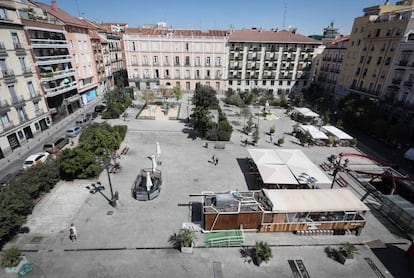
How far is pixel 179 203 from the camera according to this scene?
18266 mm

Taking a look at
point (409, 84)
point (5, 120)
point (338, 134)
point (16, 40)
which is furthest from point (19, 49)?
point (409, 84)

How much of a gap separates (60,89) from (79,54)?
1064 centimetres

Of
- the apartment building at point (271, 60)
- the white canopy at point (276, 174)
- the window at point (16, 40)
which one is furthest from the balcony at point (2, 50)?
the apartment building at point (271, 60)

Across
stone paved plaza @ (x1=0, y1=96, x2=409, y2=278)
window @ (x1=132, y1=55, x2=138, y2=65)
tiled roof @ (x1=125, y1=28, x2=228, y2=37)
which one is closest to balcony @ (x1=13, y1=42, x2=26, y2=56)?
stone paved plaza @ (x1=0, y1=96, x2=409, y2=278)

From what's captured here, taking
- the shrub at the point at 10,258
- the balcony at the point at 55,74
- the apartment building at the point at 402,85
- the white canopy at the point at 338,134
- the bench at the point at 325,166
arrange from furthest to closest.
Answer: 1. the apartment building at the point at 402,85
2. the balcony at the point at 55,74
3. the white canopy at the point at 338,134
4. the bench at the point at 325,166
5. the shrub at the point at 10,258

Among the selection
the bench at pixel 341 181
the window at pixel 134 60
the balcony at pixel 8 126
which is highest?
the window at pixel 134 60

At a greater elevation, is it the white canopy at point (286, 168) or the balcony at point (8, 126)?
the balcony at point (8, 126)

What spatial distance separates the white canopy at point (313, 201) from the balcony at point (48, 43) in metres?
37.9

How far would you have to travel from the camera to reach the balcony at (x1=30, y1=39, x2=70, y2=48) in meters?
30.9

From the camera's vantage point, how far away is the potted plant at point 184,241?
1376 centimetres

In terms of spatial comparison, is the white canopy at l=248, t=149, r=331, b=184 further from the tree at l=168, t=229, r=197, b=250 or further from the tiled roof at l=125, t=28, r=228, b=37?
the tiled roof at l=125, t=28, r=228, b=37

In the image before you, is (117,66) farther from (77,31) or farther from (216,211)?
(216,211)

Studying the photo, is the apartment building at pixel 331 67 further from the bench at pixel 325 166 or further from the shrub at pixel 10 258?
the shrub at pixel 10 258

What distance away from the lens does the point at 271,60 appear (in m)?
55.8
